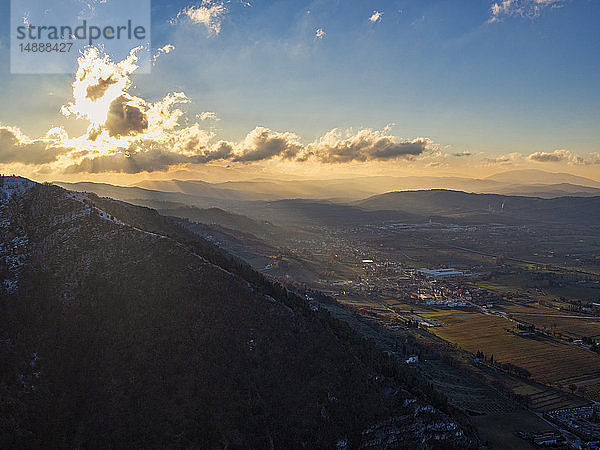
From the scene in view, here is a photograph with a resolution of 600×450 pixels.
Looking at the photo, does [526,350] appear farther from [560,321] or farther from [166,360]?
[166,360]

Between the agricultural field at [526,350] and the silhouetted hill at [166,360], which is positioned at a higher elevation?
the silhouetted hill at [166,360]

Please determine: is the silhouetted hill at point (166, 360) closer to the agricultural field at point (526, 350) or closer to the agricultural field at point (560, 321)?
the agricultural field at point (526, 350)

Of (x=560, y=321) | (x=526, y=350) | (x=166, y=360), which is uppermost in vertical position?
(x=166, y=360)

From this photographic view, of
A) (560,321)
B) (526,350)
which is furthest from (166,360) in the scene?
(560,321)

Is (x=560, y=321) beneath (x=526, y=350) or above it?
beneath

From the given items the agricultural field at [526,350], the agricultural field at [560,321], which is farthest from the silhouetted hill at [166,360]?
the agricultural field at [560,321]

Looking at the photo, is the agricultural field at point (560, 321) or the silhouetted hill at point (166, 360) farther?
the agricultural field at point (560, 321)
